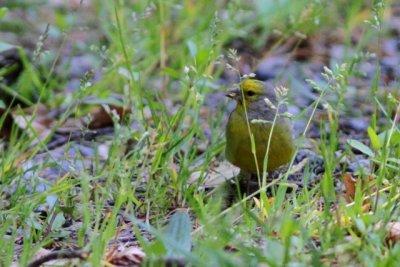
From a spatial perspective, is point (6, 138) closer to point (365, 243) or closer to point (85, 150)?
point (85, 150)

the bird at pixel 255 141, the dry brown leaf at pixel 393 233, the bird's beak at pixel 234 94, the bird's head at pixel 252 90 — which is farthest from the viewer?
the bird's head at pixel 252 90

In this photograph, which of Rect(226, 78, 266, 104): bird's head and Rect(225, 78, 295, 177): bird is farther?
Rect(226, 78, 266, 104): bird's head

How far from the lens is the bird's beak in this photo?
184 inches

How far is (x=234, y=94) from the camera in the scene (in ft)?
15.4

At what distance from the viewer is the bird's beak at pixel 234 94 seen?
184 inches

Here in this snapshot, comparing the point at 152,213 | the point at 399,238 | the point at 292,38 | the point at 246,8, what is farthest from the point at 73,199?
the point at 292,38

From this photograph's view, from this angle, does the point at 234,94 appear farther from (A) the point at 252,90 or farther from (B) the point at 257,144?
(B) the point at 257,144

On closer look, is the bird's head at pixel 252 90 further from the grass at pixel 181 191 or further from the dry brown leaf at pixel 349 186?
the dry brown leaf at pixel 349 186

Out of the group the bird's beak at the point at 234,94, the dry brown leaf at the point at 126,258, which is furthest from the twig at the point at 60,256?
the bird's beak at the point at 234,94

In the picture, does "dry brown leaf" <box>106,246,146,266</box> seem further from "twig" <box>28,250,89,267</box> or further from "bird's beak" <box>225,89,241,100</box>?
"bird's beak" <box>225,89,241,100</box>

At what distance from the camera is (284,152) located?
177 inches

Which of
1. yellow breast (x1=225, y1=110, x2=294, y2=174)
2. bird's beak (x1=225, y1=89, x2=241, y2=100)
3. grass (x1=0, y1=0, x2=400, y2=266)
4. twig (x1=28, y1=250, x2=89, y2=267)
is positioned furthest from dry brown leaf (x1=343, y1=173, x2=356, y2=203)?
twig (x1=28, y1=250, x2=89, y2=267)

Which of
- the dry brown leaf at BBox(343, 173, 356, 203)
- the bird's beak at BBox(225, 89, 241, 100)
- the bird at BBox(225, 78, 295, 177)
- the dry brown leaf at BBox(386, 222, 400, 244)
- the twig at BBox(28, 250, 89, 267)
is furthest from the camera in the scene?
the bird's beak at BBox(225, 89, 241, 100)

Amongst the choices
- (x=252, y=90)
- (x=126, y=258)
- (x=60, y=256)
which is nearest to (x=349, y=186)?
(x=252, y=90)
